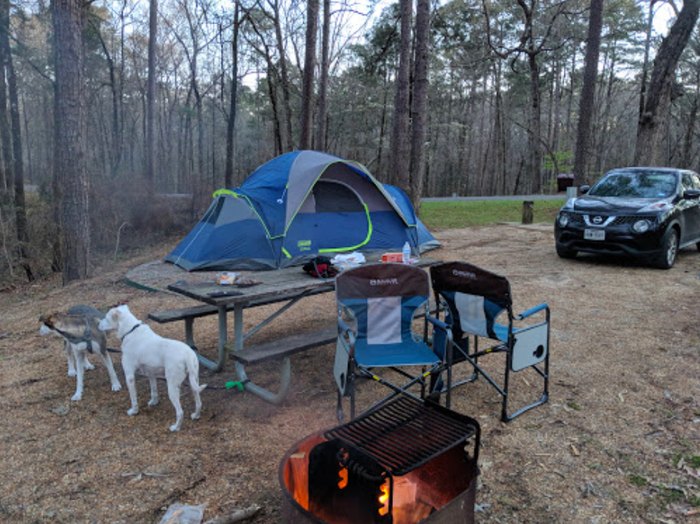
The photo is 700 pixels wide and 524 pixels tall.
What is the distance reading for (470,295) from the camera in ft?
11.4

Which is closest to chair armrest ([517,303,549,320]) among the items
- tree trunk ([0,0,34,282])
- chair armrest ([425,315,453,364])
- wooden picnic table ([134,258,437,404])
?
chair armrest ([425,315,453,364])

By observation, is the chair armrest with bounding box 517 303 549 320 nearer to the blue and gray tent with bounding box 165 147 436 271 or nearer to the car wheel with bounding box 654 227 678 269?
the blue and gray tent with bounding box 165 147 436 271

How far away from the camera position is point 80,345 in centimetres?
358

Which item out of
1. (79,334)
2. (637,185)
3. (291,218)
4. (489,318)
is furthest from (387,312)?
(637,185)

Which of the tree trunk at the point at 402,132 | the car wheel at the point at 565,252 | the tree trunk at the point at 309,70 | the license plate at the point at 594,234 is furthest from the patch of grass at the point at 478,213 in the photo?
the license plate at the point at 594,234

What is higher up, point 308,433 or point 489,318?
point 489,318

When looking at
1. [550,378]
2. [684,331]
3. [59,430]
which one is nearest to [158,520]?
[59,430]

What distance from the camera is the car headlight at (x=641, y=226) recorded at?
7.41m

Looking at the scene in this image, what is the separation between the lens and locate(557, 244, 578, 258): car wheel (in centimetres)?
835

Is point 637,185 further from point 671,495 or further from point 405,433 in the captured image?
point 405,433

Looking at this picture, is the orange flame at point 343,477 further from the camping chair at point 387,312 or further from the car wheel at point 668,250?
the car wheel at point 668,250

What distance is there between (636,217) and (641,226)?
150 millimetres

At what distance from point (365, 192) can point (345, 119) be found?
2070 cm

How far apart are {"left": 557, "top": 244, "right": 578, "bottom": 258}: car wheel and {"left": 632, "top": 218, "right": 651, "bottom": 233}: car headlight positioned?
102cm
